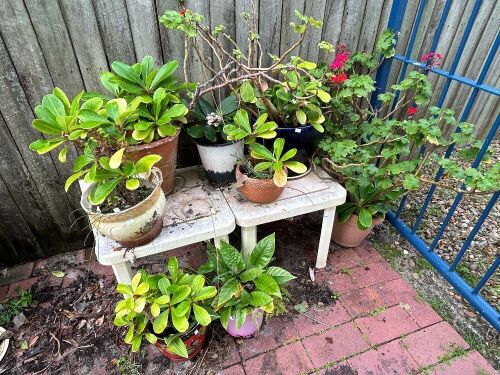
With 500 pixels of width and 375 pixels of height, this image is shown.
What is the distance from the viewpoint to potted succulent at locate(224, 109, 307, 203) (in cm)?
157

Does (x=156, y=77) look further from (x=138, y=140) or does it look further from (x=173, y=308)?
(x=173, y=308)

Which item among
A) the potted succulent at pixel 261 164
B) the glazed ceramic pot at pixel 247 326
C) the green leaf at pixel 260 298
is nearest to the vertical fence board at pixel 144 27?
the potted succulent at pixel 261 164

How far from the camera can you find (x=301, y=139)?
1.84 m

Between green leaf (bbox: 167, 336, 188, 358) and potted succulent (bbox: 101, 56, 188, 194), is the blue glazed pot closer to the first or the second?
potted succulent (bbox: 101, 56, 188, 194)

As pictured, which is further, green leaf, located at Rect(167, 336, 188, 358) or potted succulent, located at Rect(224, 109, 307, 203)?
potted succulent, located at Rect(224, 109, 307, 203)

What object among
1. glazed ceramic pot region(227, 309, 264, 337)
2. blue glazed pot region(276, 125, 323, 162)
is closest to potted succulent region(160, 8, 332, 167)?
blue glazed pot region(276, 125, 323, 162)

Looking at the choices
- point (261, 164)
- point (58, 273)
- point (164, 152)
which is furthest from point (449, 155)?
point (58, 273)

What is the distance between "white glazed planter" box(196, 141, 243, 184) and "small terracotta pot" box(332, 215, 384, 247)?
34.7 inches

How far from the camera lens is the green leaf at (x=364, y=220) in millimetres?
2029

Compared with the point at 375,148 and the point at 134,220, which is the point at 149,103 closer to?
the point at 134,220

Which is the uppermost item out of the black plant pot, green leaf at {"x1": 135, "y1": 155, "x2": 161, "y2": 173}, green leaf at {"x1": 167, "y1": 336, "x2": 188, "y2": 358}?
green leaf at {"x1": 135, "y1": 155, "x2": 161, "y2": 173}

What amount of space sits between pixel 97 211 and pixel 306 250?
1459 mm

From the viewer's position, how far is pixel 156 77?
155 cm

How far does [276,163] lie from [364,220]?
83cm
